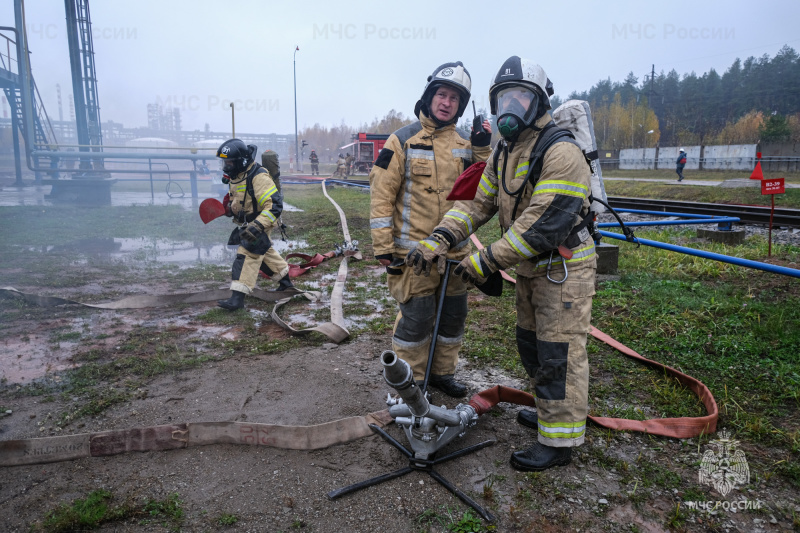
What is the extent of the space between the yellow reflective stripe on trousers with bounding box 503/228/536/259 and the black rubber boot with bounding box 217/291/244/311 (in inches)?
164

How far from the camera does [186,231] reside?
12125 mm

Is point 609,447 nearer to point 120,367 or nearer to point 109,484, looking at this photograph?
point 109,484

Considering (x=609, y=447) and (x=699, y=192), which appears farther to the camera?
(x=699, y=192)

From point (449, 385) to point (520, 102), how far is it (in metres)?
2.05

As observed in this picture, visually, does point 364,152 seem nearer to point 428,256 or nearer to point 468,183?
point 468,183

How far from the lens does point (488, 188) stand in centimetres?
324

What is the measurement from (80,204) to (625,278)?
57.5 ft

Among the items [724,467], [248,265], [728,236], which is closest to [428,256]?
[724,467]

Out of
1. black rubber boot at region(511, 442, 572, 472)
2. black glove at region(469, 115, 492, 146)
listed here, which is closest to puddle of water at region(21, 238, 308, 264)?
black glove at region(469, 115, 492, 146)

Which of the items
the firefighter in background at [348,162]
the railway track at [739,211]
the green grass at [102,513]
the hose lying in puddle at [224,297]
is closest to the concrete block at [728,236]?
the railway track at [739,211]

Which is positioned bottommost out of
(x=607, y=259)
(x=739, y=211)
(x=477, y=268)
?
(x=607, y=259)

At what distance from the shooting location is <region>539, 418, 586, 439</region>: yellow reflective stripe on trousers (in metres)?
2.81

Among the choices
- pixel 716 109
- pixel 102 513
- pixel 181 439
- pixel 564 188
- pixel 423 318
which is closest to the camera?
pixel 102 513

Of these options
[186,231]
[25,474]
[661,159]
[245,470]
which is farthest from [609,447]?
[661,159]
